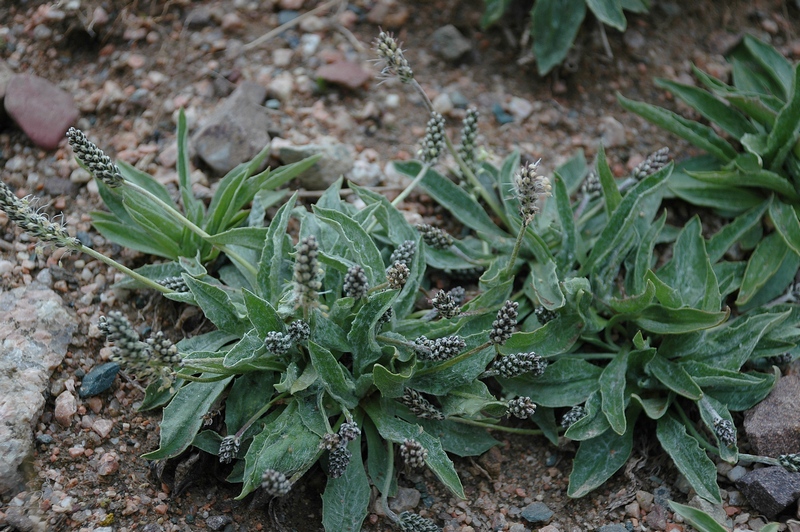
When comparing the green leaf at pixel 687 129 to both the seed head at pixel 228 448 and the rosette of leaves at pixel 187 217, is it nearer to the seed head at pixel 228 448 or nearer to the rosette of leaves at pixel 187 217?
the rosette of leaves at pixel 187 217

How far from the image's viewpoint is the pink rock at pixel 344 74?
456cm

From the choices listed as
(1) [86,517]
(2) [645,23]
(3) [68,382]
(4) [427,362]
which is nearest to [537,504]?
(4) [427,362]

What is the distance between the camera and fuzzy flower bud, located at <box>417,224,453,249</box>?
3660mm

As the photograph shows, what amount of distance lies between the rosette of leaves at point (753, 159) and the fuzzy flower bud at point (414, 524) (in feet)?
6.13

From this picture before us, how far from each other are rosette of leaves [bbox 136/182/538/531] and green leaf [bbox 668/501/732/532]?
2.53ft

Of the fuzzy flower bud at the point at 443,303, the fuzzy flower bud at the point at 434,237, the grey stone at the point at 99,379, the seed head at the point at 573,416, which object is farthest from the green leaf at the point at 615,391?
the grey stone at the point at 99,379

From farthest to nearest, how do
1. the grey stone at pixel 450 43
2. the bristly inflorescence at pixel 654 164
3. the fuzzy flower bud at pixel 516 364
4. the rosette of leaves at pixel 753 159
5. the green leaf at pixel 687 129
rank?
the grey stone at pixel 450 43 → the green leaf at pixel 687 129 → the rosette of leaves at pixel 753 159 → the bristly inflorescence at pixel 654 164 → the fuzzy flower bud at pixel 516 364

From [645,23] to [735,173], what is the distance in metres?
1.58

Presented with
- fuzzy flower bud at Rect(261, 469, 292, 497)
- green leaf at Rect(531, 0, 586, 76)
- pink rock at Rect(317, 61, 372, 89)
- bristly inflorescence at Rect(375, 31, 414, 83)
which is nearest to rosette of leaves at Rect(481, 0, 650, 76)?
green leaf at Rect(531, 0, 586, 76)

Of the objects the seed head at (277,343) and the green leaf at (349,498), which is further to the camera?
the green leaf at (349,498)

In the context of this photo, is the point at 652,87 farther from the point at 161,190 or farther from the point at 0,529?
the point at 0,529

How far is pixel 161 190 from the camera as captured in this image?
3.84m

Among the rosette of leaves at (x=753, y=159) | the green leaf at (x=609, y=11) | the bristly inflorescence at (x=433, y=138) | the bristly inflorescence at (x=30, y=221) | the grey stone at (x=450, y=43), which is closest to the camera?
the bristly inflorescence at (x=30, y=221)

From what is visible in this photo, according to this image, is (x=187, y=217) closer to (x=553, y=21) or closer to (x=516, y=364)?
(x=516, y=364)
